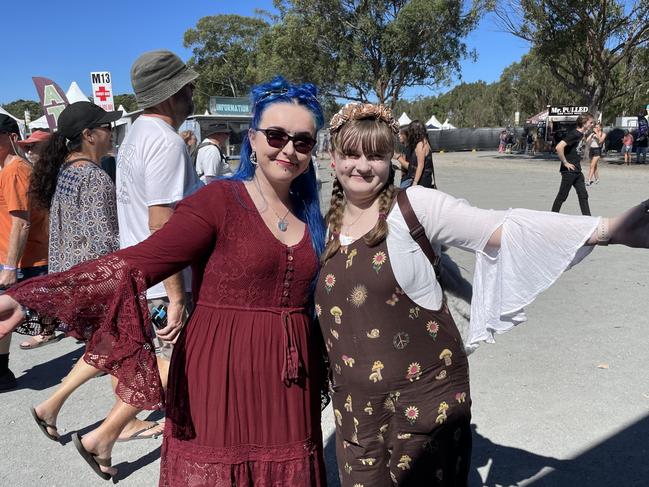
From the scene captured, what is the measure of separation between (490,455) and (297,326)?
182cm

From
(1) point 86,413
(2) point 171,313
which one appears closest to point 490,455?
(2) point 171,313

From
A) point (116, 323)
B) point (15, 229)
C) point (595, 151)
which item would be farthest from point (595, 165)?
point (116, 323)

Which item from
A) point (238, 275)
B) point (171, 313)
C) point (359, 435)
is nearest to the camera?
point (238, 275)

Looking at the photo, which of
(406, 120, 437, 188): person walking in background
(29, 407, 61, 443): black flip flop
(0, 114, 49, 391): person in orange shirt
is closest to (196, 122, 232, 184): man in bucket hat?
(0, 114, 49, 391): person in orange shirt

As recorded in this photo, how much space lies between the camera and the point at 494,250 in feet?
6.10

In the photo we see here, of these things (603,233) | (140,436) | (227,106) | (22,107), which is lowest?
(140,436)

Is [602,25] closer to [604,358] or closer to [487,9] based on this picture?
[487,9]

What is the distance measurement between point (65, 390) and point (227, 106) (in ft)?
84.7

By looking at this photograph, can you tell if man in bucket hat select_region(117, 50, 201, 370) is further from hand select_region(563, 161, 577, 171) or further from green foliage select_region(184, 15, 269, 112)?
green foliage select_region(184, 15, 269, 112)

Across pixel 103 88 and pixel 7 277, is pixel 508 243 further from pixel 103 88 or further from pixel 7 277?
pixel 103 88

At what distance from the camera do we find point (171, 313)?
7.57ft

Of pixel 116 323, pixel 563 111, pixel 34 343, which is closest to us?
pixel 116 323

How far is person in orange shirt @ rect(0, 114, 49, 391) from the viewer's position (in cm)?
404

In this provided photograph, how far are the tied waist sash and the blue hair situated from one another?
0.86 ft
